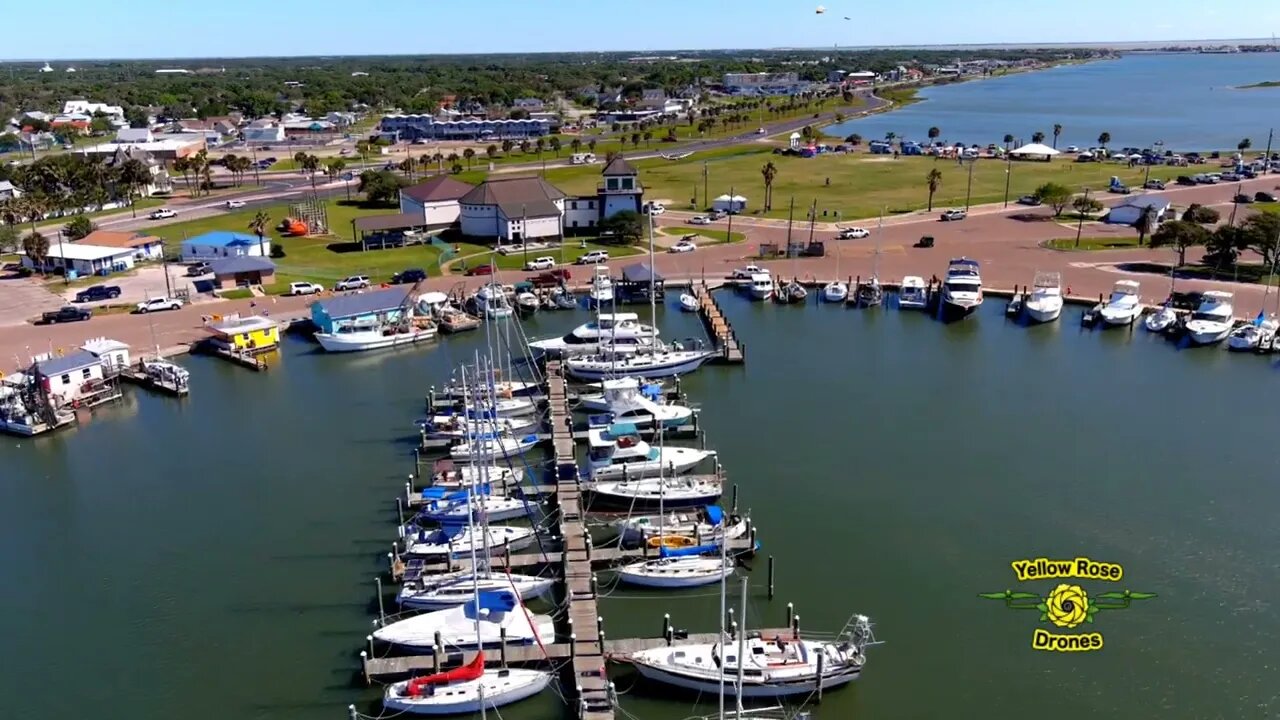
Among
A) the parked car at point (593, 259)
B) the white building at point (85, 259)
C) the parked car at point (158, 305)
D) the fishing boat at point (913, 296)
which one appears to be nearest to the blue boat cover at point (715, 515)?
the fishing boat at point (913, 296)

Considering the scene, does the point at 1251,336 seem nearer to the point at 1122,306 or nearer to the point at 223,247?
the point at 1122,306

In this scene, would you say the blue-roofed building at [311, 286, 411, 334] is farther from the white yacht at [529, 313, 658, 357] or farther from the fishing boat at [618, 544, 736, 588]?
the fishing boat at [618, 544, 736, 588]

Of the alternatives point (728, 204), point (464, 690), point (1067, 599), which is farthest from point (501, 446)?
point (728, 204)

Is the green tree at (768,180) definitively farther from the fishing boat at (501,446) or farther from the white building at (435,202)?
the fishing boat at (501,446)

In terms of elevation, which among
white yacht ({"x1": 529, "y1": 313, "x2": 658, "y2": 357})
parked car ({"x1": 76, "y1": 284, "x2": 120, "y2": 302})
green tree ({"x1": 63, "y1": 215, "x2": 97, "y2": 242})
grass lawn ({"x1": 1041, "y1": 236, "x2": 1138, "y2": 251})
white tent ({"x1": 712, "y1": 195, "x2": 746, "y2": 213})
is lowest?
white yacht ({"x1": 529, "y1": 313, "x2": 658, "y2": 357})

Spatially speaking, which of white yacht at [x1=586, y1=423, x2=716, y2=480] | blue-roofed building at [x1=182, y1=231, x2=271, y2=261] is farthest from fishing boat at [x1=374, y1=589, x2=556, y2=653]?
blue-roofed building at [x1=182, y1=231, x2=271, y2=261]
